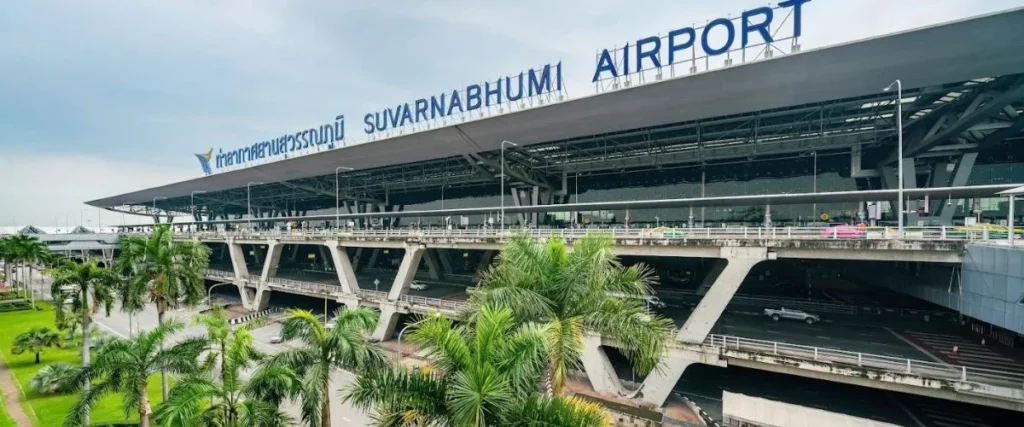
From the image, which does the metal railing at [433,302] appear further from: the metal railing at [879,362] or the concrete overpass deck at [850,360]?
the metal railing at [879,362]

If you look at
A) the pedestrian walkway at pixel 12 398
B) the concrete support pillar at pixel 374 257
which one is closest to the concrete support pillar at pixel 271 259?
the concrete support pillar at pixel 374 257

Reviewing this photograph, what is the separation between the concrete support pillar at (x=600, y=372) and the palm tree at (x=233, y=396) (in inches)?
679

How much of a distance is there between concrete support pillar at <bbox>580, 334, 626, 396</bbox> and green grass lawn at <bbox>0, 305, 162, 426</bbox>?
23.4 meters

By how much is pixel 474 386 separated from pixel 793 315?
1185 inches

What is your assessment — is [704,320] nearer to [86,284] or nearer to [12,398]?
[86,284]

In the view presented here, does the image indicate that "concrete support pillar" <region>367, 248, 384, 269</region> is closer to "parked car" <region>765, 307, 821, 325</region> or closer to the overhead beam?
"parked car" <region>765, 307, 821, 325</region>

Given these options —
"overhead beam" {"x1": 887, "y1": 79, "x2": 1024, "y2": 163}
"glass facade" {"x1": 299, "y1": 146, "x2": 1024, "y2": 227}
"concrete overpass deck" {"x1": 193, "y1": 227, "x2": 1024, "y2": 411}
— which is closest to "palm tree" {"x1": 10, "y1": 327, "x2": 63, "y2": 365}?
"concrete overpass deck" {"x1": 193, "y1": 227, "x2": 1024, "y2": 411}

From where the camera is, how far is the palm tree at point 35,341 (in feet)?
90.7

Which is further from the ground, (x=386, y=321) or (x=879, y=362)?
(x=879, y=362)

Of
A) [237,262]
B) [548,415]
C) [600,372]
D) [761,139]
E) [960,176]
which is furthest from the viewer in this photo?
[237,262]

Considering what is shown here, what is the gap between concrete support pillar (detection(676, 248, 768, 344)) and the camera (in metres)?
23.0

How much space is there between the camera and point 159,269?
73.2ft

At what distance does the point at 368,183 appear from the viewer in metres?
70.4

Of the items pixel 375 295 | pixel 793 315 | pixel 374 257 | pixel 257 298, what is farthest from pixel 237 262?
pixel 793 315
